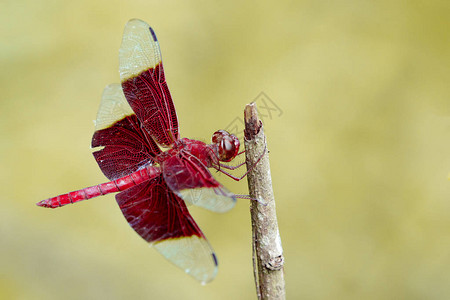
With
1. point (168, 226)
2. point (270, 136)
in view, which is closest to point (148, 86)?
point (168, 226)

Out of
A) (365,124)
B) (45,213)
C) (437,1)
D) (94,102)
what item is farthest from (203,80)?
(437,1)

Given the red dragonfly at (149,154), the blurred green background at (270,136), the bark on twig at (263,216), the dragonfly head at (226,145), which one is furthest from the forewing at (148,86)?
the blurred green background at (270,136)

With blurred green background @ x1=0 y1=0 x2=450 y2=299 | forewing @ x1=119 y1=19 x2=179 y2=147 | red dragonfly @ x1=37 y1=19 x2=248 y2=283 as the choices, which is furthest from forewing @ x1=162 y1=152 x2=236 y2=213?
blurred green background @ x1=0 y1=0 x2=450 y2=299

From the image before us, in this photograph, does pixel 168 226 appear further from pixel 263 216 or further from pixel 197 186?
pixel 263 216

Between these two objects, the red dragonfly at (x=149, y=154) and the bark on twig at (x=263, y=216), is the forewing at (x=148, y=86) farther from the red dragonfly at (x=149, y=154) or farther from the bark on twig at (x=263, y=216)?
the bark on twig at (x=263, y=216)

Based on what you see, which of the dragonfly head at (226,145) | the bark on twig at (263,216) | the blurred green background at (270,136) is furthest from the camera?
the blurred green background at (270,136)

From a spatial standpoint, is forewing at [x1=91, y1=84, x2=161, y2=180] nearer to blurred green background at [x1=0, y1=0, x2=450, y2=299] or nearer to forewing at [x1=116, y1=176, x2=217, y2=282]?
forewing at [x1=116, y1=176, x2=217, y2=282]
